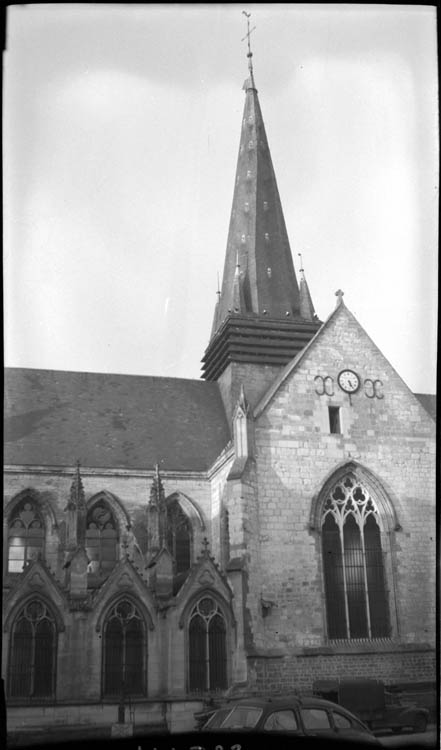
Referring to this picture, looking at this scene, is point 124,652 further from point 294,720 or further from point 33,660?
point 294,720

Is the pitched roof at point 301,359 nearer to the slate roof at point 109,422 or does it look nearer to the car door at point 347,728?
the slate roof at point 109,422

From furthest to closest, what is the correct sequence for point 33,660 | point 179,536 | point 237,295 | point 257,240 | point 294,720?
point 257,240 → point 237,295 → point 179,536 → point 33,660 → point 294,720

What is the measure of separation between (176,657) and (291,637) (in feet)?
9.18

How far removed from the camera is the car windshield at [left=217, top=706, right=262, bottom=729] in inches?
500

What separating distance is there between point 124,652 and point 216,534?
16.9ft

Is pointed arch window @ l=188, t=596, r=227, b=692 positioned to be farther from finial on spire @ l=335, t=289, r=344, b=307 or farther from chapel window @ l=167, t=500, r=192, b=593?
finial on spire @ l=335, t=289, r=344, b=307

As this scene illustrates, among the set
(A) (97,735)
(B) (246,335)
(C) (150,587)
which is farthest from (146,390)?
(A) (97,735)

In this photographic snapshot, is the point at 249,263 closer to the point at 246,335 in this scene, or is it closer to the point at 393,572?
the point at 246,335

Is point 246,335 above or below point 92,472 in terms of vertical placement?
above

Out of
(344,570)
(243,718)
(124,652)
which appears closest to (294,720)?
(243,718)

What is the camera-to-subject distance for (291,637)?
21234 millimetres

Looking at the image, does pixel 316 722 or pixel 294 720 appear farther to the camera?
pixel 316 722

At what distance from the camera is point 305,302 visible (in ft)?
99.4

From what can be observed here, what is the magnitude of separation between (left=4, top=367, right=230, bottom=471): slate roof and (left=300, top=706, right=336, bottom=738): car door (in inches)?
505
